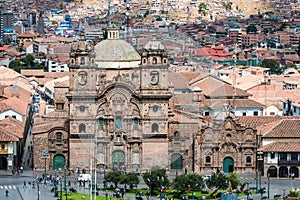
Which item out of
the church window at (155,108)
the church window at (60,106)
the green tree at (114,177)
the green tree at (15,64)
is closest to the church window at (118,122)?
the church window at (155,108)

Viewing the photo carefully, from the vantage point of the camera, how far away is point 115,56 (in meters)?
97.2

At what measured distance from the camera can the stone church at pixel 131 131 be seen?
94.9 metres

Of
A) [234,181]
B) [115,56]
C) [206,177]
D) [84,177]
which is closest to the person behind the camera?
[234,181]

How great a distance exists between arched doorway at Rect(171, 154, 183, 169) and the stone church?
0.07 meters

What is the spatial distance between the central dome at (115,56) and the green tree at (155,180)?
12914 millimetres

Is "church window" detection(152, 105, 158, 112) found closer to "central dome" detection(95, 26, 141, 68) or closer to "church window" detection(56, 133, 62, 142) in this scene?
"central dome" detection(95, 26, 141, 68)

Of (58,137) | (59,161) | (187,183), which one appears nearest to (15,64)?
(59,161)

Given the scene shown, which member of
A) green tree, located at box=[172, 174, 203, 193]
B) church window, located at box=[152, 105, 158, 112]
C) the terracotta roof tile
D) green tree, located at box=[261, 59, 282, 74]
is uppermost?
green tree, located at box=[261, 59, 282, 74]

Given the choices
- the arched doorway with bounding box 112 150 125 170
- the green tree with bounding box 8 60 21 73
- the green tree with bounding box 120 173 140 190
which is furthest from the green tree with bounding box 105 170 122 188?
the green tree with bounding box 8 60 21 73

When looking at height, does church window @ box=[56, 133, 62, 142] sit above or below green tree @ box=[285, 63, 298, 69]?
below

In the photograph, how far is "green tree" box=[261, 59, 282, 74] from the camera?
188375mm

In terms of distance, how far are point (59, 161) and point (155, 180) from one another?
12.8 meters

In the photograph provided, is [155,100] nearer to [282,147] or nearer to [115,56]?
[115,56]

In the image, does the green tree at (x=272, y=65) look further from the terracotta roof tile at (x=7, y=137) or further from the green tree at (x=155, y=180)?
the green tree at (x=155, y=180)
